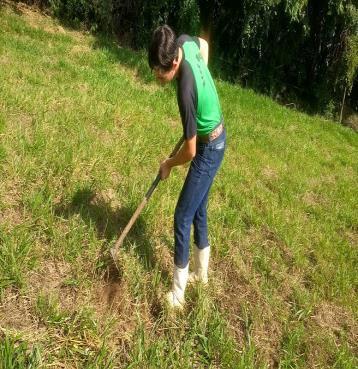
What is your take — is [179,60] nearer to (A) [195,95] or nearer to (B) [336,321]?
(A) [195,95]

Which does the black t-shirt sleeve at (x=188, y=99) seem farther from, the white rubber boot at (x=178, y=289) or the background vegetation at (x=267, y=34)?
the background vegetation at (x=267, y=34)

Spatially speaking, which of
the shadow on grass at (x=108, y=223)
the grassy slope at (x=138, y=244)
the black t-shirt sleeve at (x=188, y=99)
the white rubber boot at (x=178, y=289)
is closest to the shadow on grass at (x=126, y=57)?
the grassy slope at (x=138, y=244)

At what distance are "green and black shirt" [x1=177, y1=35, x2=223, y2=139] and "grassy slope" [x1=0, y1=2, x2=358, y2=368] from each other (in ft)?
4.13

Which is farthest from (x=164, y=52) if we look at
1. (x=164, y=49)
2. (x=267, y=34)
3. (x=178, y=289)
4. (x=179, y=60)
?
(x=267, y=34)

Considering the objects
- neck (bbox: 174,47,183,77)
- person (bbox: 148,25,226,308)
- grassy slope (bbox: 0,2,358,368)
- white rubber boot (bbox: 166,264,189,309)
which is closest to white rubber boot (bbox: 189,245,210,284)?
person (bbox: 148,25,226,308)

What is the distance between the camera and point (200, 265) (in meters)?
3.61

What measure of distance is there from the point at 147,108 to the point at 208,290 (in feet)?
12.2

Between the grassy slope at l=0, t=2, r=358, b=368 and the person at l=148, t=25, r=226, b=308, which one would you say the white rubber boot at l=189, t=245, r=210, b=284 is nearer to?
the person at l=148, t=25, r=226, b=308

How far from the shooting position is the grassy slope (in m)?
3.03

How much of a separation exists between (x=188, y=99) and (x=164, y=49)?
314 millimetres

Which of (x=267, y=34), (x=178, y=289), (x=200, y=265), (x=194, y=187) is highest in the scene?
(x=267, y=34)

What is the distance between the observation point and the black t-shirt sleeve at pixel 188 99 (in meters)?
2.71

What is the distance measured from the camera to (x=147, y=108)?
22.1 feet

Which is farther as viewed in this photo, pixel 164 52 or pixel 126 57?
pixel 126 57
